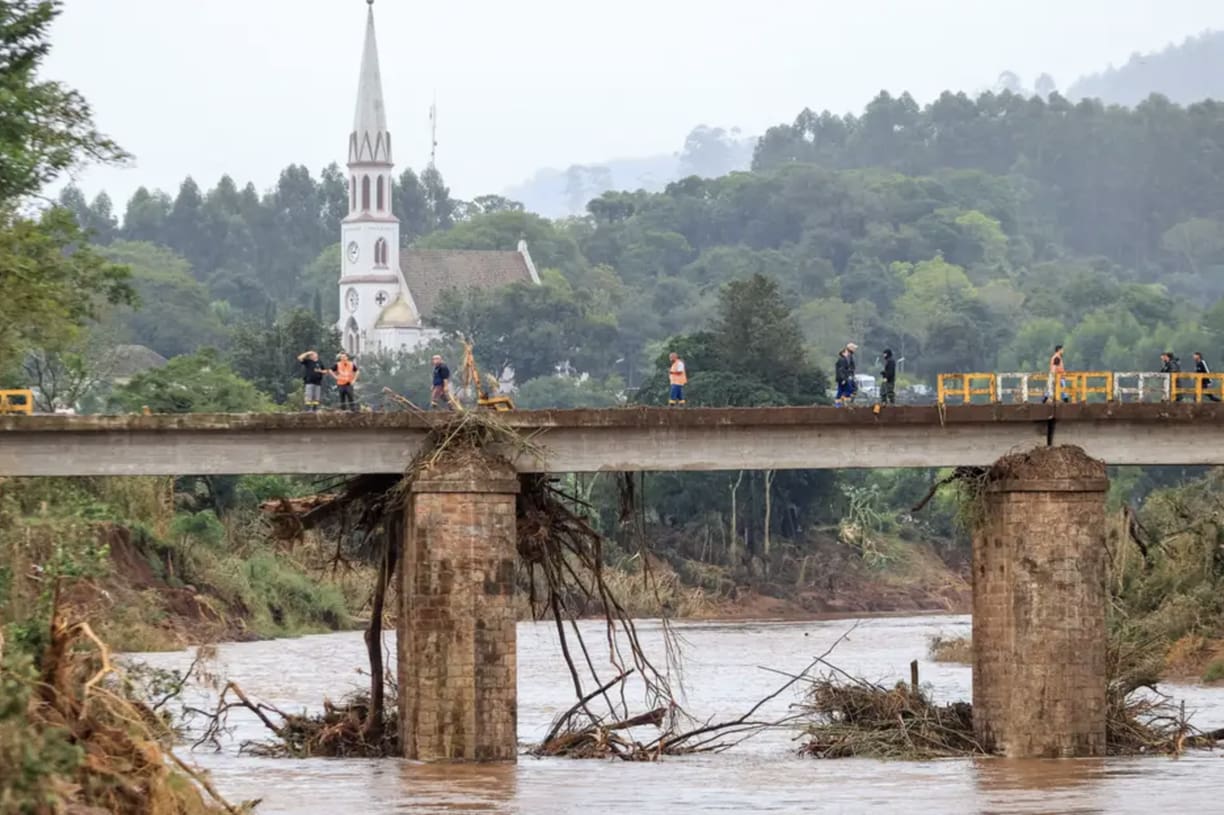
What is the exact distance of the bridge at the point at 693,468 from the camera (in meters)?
39.0

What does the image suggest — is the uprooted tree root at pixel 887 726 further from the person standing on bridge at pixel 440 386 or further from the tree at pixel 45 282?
the tree at pixel 45 282

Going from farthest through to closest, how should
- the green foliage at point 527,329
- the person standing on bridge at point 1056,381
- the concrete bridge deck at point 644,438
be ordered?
the green foliage at point 527,329 < the person standing on bridge at point 1056,381 < the concrete bridge deck at point 644,438

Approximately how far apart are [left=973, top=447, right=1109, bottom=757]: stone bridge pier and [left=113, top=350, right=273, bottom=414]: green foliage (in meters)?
48.9

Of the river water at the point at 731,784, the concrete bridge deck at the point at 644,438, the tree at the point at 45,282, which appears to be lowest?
the river water at the point at 731,784

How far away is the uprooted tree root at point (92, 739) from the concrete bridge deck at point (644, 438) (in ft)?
42.4

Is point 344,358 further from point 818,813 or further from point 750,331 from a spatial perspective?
point 750,331

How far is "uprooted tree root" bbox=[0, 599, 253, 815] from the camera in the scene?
2416 cm

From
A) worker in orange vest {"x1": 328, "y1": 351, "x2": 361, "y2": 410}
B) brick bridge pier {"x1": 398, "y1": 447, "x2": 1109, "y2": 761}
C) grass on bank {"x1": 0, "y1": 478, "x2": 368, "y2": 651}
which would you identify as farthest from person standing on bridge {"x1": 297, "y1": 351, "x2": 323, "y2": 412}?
grass on bank {"x1": 0, "y1": 478, "x2": 368, "y2": 651}

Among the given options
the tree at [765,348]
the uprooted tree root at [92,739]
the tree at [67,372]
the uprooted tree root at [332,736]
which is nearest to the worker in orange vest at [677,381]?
the uprooted tree root at [332,736]

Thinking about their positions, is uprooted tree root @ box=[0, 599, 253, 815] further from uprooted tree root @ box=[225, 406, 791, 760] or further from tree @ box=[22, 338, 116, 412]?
tree @ box=[22, 338, 116, 412]

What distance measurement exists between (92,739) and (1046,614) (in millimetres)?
17785

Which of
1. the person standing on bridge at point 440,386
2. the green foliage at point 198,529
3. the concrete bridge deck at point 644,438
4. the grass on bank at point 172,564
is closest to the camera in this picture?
the concrete bridge deck at point 644,438

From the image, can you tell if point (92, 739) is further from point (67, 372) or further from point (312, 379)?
point (67, 372)

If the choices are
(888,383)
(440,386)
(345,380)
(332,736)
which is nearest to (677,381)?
(888,383)
